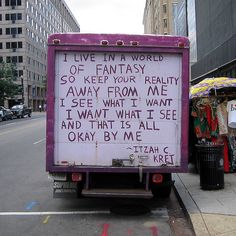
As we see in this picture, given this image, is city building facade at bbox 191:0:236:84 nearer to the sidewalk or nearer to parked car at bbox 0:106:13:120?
the sidewalk

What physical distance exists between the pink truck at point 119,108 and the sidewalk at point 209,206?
0.85 m

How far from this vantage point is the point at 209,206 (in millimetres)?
7688

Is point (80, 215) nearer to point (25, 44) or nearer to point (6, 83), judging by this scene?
point (6, 83)

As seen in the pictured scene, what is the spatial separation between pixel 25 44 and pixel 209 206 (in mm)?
104409

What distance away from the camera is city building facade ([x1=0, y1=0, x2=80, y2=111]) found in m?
108

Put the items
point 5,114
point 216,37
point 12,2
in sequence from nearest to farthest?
point 216,37, point 5,114, point 12,2

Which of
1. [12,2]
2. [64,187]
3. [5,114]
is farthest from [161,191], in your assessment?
[12,2]

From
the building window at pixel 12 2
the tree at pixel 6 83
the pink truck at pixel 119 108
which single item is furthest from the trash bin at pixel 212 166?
the building window at pixel 12 2

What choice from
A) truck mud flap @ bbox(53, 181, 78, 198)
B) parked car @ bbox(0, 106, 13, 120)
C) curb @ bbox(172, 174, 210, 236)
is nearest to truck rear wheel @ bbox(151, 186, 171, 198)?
curb @ bbox(172, 174, 210, 236)

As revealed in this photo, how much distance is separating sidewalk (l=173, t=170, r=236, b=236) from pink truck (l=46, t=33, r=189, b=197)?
2.78ft

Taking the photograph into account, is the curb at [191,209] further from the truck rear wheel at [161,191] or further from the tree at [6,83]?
the tree at [6,83]

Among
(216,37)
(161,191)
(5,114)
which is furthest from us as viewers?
(5,114)

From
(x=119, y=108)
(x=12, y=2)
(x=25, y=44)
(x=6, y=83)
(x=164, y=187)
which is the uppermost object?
(x=12, y=2)

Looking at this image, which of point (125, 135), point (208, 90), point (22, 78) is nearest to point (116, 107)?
point (125, 135)
